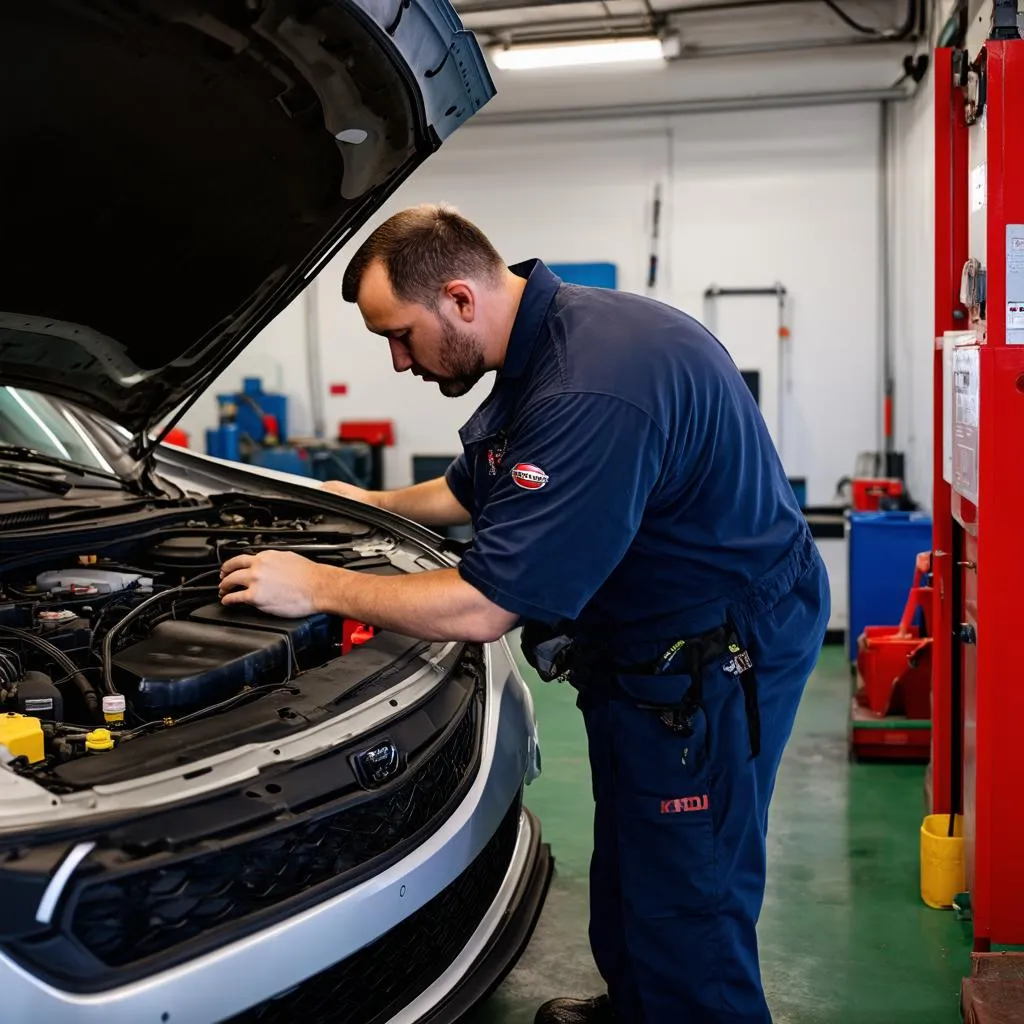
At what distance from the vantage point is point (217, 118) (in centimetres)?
183

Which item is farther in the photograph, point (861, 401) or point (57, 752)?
point (861, 401)

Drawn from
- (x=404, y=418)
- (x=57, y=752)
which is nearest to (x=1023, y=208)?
(x=57, y=752)

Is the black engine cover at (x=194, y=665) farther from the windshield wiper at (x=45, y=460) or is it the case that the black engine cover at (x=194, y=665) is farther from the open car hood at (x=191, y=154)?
the windshield wiper at (x=45, y=460)

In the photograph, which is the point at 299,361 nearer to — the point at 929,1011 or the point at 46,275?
the point at 46,275

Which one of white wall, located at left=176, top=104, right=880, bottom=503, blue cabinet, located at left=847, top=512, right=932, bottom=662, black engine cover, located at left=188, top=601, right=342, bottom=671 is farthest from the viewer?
white wall, located at left=176, top=104, right=880, bottom=503

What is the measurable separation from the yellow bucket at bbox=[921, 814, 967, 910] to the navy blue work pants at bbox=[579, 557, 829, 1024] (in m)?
1.03

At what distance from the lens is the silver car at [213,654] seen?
4.33ft

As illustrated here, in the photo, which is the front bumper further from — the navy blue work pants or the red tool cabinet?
the red tool cabinet

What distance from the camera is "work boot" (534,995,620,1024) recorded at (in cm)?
219

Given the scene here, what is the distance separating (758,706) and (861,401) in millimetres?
5752

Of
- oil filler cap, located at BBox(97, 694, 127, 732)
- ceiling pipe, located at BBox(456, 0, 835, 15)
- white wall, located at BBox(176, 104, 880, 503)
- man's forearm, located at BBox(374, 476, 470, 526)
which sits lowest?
oil filler cap, located at BBox(97, 694, 127, 732)

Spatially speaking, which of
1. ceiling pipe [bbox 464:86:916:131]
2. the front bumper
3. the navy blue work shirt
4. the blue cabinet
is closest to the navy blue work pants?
the navy blue work shirt

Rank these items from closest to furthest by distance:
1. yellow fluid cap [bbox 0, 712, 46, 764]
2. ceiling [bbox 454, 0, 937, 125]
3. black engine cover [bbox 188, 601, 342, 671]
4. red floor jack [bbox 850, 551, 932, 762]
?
yellow fluid cap [bbox 0, 712, 46, 764] < black engine cover [bbox 188, 601, 342, 671] < red floor jack [bbox 850, 551, 932, 762] < ceiling [bbox 454, 0, 937, 125]

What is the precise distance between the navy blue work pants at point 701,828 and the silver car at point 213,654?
0.25 metres
